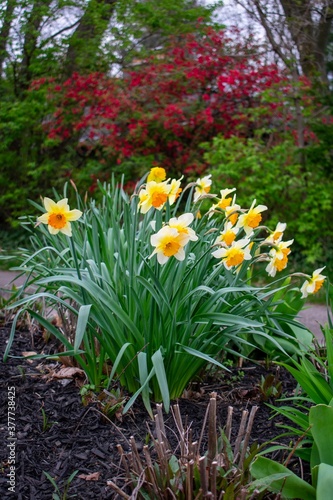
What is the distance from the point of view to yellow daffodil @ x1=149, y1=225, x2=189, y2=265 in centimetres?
215

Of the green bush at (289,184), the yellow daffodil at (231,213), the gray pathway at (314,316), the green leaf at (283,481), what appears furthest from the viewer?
the green bush at (289,184)

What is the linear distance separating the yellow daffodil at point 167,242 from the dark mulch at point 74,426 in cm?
63

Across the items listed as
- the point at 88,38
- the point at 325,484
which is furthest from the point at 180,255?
the point at 88,38

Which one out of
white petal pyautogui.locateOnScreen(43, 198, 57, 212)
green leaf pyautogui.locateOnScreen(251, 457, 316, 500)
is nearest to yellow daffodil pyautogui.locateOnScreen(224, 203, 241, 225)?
white petal pyautogui.locateOnScreen(43, 198, 57, 212)

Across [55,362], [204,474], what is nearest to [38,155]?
[55,362]

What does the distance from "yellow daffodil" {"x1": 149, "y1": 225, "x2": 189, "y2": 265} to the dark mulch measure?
2.08 ft

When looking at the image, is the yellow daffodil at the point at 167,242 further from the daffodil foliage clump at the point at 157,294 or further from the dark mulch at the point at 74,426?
the dark mulch at the point at 74,426

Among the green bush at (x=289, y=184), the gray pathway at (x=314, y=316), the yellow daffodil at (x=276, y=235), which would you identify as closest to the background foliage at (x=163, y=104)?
the green bush at (x=289, y=184)

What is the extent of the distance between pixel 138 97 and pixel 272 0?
226cm

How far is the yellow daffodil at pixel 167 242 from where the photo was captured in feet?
7.06

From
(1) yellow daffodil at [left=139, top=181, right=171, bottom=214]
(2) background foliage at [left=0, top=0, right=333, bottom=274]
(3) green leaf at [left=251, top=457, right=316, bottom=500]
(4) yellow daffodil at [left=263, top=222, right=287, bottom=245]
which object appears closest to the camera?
(3) green leaf at [left=251, top=457, right=316, bottom=500]

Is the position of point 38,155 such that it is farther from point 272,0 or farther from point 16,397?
point 16,397

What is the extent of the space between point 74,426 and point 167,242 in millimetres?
826

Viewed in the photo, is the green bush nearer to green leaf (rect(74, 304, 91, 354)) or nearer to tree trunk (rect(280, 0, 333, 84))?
tree trunk (rect(280, 0, 333, 84))
